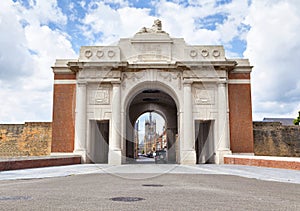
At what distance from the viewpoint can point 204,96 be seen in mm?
25422

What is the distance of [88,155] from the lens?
81.9 feet

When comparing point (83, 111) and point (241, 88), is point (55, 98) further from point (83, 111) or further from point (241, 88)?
point (241, 88)

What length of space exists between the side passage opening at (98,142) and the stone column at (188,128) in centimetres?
657

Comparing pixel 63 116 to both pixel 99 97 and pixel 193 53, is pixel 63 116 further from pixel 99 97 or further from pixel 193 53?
pixel 193 53

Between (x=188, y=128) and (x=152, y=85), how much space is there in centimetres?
460

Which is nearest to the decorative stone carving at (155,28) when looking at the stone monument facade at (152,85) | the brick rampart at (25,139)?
the stone monument facade at (152,85)

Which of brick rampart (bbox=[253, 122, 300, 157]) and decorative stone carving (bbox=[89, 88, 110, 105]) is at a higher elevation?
decorative stone carving (bbox=[89, 88, 110, 105])

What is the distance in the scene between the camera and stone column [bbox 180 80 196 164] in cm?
2433

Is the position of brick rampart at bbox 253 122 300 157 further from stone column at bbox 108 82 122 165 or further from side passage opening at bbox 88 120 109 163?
side passage opening at bbox 88 120 109 163

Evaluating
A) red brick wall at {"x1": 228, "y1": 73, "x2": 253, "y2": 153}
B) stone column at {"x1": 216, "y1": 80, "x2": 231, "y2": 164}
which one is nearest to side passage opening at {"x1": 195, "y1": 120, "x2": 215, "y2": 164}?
stone column at {"x1": 216, "y1": 80, "x2": 231, "y2": 164}

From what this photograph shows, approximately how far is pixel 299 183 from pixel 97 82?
681 inches

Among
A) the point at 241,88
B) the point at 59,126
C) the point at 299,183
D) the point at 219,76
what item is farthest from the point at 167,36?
the point at 299,183

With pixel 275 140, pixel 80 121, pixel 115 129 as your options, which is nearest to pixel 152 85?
pixel 115 129

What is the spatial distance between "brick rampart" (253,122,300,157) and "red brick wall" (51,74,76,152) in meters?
14.6
